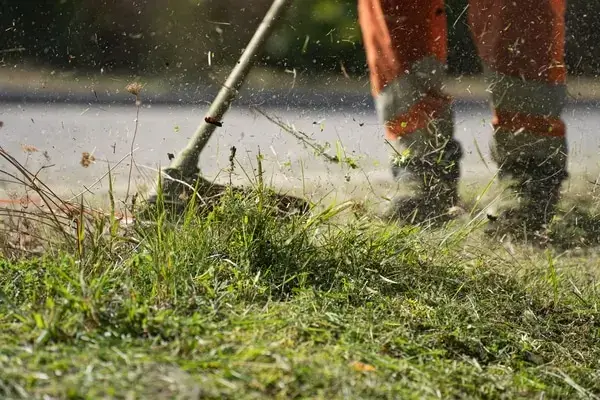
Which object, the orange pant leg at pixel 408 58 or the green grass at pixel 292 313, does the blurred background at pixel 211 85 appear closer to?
the orange pant leg at pixel 408 58

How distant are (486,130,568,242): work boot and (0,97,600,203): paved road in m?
0.06

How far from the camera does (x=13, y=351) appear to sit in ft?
5.66

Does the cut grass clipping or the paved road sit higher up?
the paved road

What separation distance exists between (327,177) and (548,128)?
747 mm

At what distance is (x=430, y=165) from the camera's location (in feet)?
10.4

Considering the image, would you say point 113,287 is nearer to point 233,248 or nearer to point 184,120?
point 233,248

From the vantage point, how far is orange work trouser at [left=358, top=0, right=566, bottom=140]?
3143 millimetres

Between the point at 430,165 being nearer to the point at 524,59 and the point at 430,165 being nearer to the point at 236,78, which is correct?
the point at 524,59

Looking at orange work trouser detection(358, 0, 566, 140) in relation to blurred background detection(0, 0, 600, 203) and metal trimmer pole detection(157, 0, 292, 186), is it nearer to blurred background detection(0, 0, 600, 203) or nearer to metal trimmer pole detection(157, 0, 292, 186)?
blurred background detection(0, 0, 600, 203)

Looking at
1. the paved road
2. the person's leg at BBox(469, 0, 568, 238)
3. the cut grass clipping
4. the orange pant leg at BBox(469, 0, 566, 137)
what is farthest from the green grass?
the orange pant leg at BBox(469, 0, 566, 137)

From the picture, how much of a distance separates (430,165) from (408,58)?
36 centimetres

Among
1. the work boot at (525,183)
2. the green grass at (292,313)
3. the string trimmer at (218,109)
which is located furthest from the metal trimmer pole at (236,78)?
the work boot at (525,183)

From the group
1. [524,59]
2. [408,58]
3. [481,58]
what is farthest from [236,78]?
[524,59]

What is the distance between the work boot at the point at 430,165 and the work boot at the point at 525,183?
14 centimetres
